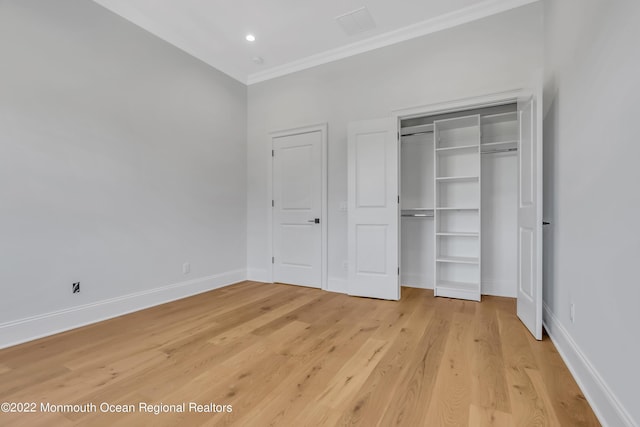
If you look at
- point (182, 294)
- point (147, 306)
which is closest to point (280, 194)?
point (182, 294)

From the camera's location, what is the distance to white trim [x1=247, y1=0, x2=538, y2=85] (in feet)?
10.3

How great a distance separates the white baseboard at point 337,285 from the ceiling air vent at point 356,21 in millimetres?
3120

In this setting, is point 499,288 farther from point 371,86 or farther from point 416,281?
point 371,86

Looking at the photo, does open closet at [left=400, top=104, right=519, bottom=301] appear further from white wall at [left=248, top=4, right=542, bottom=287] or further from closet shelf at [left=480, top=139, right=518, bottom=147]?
white wall at [left=248, top=4, right=542, bottom=287]

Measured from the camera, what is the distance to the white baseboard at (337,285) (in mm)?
3885

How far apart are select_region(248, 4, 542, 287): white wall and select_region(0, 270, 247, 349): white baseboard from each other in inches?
43.4

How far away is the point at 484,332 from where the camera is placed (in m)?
2.49

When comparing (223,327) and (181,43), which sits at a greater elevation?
(181,43)

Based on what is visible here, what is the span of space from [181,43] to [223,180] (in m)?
1.79

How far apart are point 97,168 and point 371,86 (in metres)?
3.23

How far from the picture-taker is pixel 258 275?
457cm

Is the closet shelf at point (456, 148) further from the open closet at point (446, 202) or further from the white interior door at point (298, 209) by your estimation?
the white interior door at point (298, 209)

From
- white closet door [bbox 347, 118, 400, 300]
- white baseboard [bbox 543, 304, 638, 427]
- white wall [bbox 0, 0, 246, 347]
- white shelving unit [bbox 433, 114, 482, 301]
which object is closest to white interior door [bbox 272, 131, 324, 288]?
white closet door [bbox 347, 118, 400, 300]

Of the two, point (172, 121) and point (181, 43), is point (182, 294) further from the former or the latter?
point (181, 43)
